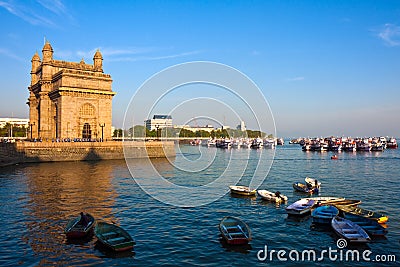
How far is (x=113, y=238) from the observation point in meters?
19.9

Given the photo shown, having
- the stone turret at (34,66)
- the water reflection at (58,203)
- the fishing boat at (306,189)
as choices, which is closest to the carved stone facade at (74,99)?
the stone turret at (34,66)

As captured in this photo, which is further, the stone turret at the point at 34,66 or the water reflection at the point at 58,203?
the stone turret at the point at 34,66

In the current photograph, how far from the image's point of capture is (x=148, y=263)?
1783 centimetres

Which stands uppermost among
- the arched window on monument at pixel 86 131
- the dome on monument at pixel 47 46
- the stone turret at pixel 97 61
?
the dome on monument at pixel 47 46

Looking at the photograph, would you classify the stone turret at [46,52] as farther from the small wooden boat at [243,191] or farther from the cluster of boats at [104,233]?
the cluster of boats at [104,233]

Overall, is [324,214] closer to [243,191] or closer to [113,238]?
[243,191]

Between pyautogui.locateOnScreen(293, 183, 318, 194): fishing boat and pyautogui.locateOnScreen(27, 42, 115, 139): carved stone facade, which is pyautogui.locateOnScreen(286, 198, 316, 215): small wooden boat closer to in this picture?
pyautogui.locateOnScreen(293, 183, 318, 194): fishing boat

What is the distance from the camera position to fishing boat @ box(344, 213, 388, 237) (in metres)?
22.2

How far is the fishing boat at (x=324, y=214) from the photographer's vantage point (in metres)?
25.1

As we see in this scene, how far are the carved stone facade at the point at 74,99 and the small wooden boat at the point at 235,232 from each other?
68619mm

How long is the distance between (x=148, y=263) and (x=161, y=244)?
2.99 m

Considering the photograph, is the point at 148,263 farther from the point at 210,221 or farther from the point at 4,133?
the point at 4,133

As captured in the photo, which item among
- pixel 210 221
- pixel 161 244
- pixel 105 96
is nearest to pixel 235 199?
pixel 210 221

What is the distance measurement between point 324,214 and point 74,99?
71.2m
